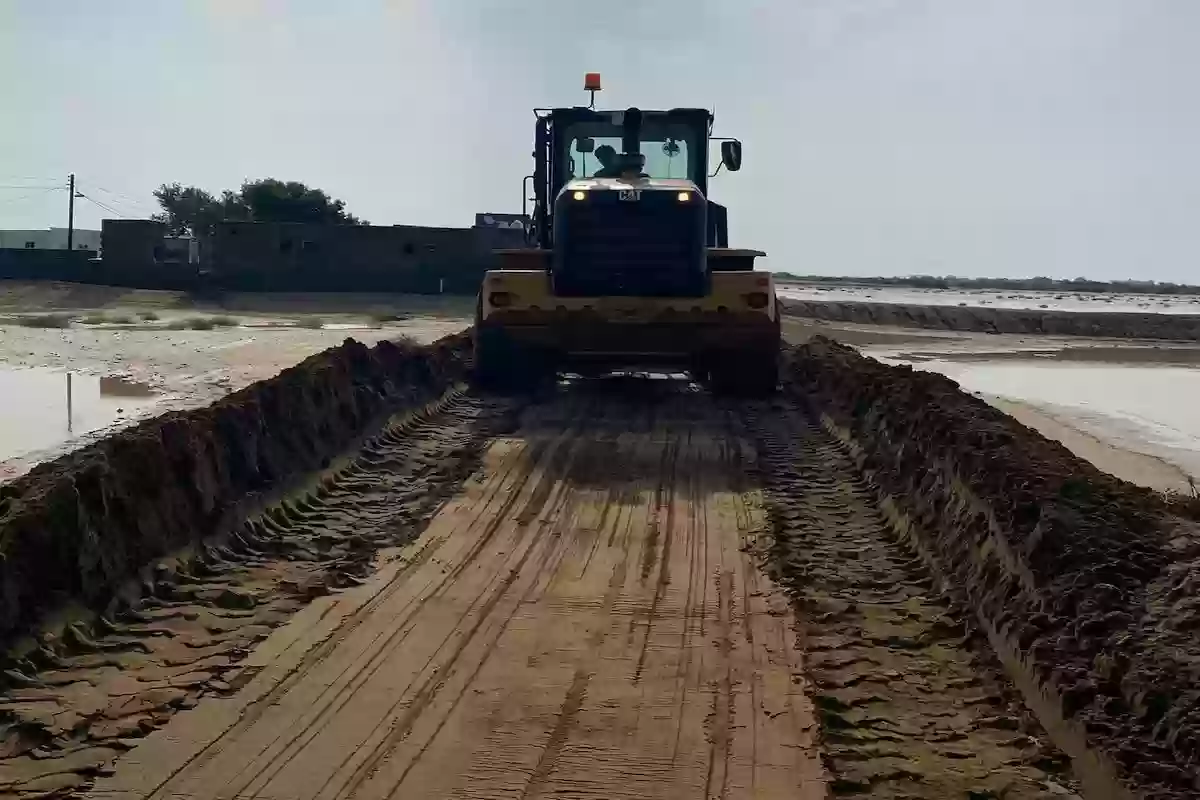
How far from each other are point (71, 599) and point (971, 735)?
12.7 feet

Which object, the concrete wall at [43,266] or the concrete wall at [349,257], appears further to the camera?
the concrete wall at [43,266]

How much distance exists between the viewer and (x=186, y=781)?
13.1 feet

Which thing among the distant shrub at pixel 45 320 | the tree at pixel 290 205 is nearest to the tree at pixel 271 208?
the tree at pixel 290 205

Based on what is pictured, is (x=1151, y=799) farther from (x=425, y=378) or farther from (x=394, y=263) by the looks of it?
(x=394, y=263)

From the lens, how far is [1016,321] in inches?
1609

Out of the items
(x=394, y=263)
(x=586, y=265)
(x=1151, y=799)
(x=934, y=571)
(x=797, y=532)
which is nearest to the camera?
(x=1151, y=799)

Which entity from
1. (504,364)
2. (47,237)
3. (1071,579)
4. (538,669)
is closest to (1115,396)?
(504,364)

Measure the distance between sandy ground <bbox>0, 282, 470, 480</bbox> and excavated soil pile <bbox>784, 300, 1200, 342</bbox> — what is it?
46.3ft

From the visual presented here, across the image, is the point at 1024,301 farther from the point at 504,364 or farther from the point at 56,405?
the point at 56,405

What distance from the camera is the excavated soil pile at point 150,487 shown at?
5.32 meters

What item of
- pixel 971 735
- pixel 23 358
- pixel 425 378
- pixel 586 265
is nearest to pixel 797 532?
pixel 971 735

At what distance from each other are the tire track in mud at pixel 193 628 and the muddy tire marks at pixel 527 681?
136 millimetres

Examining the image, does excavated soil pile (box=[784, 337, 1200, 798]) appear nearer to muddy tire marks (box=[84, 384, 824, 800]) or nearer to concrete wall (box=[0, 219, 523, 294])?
muddy tire marks (box=[84, 384, 824, 800])

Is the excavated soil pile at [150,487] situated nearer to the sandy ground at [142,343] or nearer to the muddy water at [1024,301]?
the sandy ground at [142,343]
